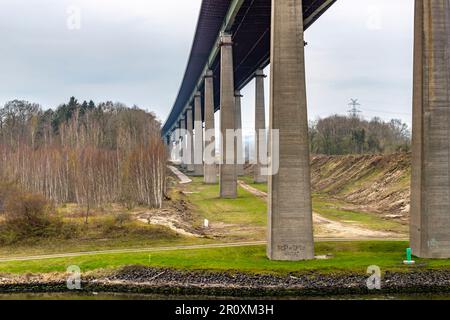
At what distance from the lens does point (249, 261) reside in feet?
84.0

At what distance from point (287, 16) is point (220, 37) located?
31980 millimetres

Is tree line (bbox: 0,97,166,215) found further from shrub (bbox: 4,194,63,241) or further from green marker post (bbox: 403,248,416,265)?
green marker post (bbox: 403,248,416,265)

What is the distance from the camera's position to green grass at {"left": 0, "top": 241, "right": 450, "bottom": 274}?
23.9 meters

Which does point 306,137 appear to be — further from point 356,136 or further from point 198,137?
point 356,136

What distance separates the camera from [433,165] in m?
24.4

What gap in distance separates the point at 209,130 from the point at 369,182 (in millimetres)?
23933

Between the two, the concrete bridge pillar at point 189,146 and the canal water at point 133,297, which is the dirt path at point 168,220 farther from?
the concrete bridge pillar at point 189,146

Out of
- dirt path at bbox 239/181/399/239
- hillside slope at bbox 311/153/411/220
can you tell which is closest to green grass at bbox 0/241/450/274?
dirt path at bbox 239/181/399/239

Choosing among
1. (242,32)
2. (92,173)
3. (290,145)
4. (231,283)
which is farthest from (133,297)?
(242,32)

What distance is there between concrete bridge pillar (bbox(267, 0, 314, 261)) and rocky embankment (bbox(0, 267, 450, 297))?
258 cm
